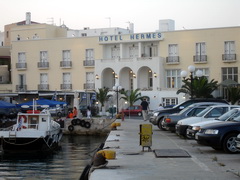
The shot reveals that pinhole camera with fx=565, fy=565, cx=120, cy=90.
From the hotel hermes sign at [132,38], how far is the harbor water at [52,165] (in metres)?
31.0

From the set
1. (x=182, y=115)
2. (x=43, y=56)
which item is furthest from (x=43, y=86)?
(x=182, y=115)

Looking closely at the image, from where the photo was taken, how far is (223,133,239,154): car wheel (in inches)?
750

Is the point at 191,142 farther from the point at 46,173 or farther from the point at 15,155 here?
the point at 15,155

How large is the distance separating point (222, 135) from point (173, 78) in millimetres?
47720

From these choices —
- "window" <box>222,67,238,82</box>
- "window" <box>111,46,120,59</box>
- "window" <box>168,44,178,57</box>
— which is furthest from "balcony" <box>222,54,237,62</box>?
"window" <box>111,46,120,59</box>

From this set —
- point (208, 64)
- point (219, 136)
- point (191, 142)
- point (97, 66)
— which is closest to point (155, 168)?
point (219, 136)

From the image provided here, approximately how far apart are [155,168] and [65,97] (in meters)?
50.4

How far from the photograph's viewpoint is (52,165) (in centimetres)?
2755

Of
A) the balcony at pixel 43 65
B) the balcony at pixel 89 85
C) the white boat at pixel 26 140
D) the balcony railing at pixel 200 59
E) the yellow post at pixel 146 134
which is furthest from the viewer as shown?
the balcony at pixel 43 65

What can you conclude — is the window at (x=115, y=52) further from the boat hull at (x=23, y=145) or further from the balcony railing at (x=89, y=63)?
the boat hull at (x=23, y=145)

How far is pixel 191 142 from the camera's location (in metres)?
24.8

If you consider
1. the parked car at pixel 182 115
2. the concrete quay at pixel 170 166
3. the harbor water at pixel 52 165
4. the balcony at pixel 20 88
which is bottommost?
the harbor water at pixel 52 165

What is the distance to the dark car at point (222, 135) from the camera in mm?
19031

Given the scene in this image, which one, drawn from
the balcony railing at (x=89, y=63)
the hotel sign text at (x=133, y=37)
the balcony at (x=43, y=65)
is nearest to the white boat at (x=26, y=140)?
the hotel sign text at (x=133, y=37)
